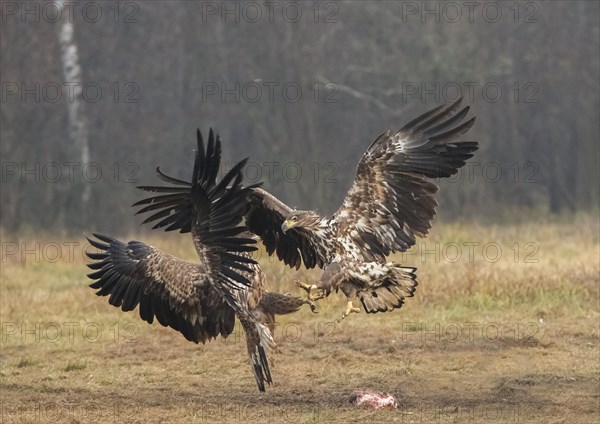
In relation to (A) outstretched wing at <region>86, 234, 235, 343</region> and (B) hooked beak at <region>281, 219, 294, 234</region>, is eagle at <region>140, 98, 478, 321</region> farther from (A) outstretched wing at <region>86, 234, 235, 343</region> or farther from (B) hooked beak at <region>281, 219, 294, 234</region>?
(A) outstretched wing at <region>86, 234, 235, 343</region>

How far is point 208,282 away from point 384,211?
4.94 ft

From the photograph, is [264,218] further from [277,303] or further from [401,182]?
[401,182]

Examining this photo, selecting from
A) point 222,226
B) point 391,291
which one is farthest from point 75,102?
point 222,226

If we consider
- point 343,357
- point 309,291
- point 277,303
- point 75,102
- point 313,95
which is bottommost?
point 343,357

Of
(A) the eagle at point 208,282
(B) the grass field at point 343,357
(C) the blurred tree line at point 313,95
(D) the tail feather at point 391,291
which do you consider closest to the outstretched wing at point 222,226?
(A) the eagle at point 208,282

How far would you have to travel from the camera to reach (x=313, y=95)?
30953 millimetres

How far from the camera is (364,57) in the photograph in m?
32.8

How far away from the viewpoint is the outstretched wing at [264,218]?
8.97 metres

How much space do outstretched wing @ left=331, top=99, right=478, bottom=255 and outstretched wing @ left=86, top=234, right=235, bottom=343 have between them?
117 cm

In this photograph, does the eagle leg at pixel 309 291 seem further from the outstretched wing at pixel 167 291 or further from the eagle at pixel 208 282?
the outstretched wing at pixel 167 291

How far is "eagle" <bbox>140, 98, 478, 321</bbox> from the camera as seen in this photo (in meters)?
9.19

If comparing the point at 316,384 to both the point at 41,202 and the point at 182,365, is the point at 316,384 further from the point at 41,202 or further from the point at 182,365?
the point at 41,202

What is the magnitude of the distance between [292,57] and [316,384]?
2118 centimetres

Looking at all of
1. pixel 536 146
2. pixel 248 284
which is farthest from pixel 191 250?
pixel 536 146
